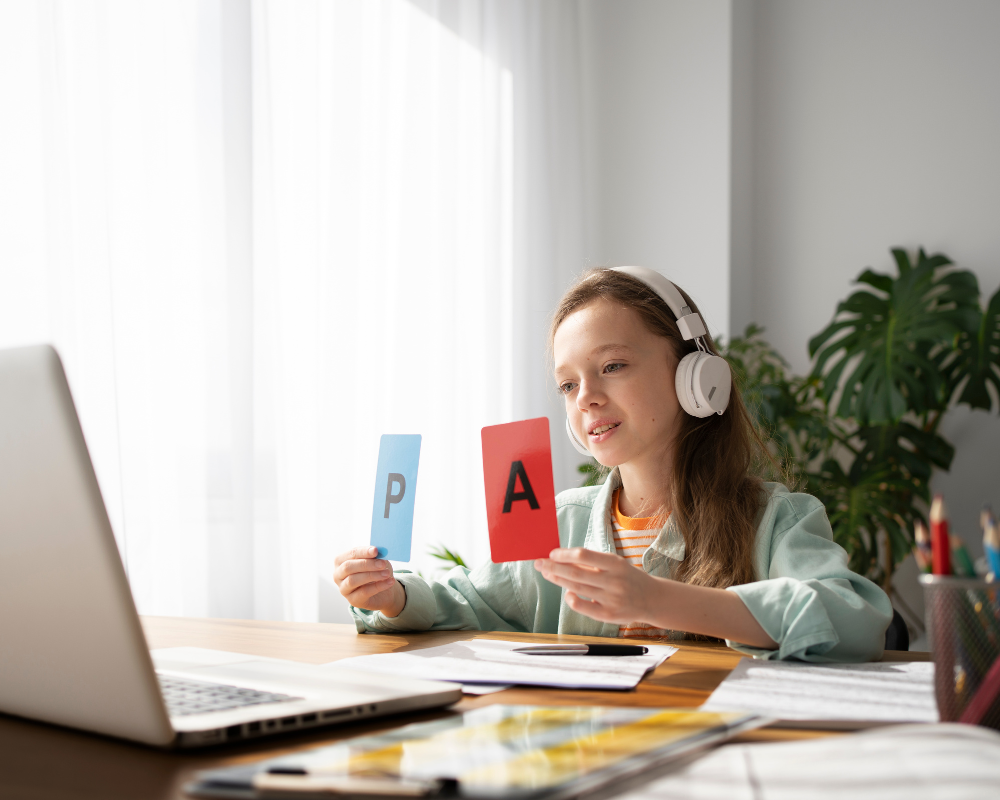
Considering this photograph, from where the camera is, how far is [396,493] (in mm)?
1089

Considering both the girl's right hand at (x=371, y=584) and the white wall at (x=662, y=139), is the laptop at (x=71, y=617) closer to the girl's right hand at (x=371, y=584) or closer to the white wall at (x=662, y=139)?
the girl's right hand at (x=371, y=584)

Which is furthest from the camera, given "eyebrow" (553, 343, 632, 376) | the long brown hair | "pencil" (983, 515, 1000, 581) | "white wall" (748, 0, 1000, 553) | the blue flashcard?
"white wall" (748, 0, 1000, 553)

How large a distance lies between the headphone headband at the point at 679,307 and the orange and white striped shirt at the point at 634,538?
31 centimetres

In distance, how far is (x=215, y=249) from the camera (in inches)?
77.1

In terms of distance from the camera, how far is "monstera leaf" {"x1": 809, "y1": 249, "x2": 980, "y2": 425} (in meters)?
2.85

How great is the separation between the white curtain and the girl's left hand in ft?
3.70

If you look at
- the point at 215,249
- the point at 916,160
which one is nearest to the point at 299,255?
the point at 215,249

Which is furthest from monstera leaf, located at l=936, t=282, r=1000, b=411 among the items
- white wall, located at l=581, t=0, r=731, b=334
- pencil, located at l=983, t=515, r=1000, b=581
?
pencil, located at l=983, t=515, r=1000, b=581

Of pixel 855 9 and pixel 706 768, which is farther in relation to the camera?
pixel 855 9

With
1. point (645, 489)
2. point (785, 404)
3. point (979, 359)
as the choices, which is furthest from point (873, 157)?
point (645, 489)

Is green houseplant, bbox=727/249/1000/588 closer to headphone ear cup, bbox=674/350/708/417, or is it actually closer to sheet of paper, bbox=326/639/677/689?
headphone ear cup, bbox=674/350/708/417

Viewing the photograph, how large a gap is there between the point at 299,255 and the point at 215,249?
27cm

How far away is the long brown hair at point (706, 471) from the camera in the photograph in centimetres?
121

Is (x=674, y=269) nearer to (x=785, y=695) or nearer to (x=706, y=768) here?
(x=785, y=695)
